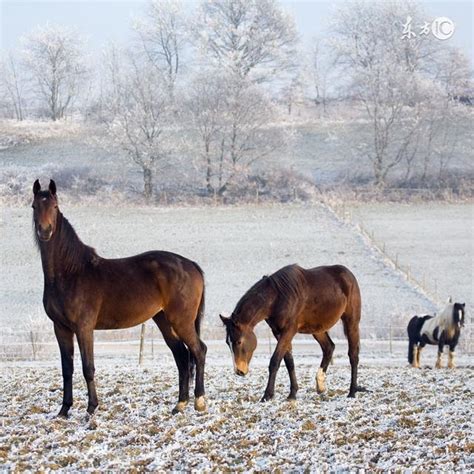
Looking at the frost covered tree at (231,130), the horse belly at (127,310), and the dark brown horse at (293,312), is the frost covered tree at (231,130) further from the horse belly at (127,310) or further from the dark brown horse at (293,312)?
the horse belly at (127,310)

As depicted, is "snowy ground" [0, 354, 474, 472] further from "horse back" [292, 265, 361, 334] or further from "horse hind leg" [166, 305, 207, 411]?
"horse back" [292, 265, 361, 334]

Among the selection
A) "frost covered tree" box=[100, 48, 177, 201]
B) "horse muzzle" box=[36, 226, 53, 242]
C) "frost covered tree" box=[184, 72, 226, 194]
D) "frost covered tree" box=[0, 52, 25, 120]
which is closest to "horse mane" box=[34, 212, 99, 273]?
"horse muzzle" box=[36, 226, 53, 242]

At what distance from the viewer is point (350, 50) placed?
6097cm

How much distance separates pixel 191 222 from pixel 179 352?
31090 mm

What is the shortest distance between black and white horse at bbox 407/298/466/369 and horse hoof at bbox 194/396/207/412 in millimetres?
9067

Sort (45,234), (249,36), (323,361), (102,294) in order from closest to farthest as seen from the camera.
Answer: (45,234)
(102,294)
(323,361)
(249,36)

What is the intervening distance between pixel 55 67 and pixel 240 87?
1940cm

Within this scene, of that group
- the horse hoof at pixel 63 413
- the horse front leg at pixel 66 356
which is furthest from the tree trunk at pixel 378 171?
the horse hoof at pixel 63 413

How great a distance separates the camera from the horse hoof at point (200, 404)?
9.92m

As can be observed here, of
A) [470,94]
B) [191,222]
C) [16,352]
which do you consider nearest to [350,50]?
[470,94]

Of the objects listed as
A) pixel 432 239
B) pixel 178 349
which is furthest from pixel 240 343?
pixel 432 239

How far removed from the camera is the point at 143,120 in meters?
50.2

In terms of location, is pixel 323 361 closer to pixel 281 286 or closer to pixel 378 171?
pixel 281 286

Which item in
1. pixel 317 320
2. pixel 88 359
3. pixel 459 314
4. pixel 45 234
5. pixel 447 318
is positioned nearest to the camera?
pixel 45 234
